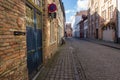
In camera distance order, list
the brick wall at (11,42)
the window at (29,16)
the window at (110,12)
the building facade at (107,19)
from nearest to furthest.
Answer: the brick wall at (11,42)
the window at (29,16)
the building facade at (107,19)
the window at (110,12)

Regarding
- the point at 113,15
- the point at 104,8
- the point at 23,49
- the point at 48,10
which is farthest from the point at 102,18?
the point at 23,49

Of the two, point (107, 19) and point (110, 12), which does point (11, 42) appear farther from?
point (107, 19)

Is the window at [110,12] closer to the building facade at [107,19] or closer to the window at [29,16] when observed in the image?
the building facade at [107,19]

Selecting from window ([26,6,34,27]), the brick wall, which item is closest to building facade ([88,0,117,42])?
window ([26,6,34,27])

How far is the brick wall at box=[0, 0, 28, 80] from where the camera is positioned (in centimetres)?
328

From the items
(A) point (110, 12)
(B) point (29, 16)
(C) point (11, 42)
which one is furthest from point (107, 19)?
(C) point (11, 42)

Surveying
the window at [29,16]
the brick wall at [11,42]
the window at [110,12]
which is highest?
the window at [110,12]

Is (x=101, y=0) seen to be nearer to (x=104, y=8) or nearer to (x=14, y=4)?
(x=104, y=8)

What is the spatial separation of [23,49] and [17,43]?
1.52ft

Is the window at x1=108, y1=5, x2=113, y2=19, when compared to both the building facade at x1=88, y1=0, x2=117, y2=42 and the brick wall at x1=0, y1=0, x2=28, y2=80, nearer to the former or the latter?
the building facade at x1=88, y1=0, x2=117, y2=42

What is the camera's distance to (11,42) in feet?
12.1

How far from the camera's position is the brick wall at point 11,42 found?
3.28m

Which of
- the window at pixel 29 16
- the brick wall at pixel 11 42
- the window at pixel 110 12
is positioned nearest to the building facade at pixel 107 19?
the window at pixel 110 12

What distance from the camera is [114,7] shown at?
28172 mm
